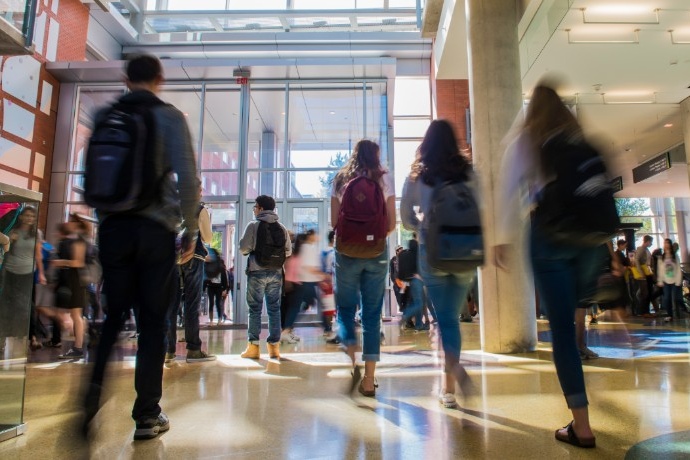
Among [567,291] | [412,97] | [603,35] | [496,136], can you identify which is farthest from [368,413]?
[412,97]

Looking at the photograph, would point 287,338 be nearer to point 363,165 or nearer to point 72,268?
point 72,268

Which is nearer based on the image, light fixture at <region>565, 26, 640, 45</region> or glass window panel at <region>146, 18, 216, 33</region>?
light fixture at <region>565, 26, 640, 45</region>

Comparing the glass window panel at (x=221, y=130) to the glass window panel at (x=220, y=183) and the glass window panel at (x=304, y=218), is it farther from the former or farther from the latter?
the glass window panel at (x=304, y=218)

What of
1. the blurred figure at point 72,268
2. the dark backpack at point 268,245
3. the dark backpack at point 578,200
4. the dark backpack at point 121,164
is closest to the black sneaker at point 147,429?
the dark backpack at point 121,164

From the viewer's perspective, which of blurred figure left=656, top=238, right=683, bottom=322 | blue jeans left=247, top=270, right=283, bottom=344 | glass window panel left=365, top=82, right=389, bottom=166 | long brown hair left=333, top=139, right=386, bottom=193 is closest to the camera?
long brown hair left=333, top=139, right=386, bottom=193

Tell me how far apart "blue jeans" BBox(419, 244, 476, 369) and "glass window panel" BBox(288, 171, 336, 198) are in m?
9.23

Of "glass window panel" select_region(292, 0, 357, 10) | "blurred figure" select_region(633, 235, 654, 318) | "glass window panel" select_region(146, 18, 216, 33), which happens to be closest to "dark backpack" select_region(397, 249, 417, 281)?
"blurred figure" select_region(633, 235, 654, 318)

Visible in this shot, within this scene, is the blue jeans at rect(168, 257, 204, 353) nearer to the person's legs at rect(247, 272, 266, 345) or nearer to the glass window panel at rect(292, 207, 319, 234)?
the person's legs at rect(247, 272, 266, 345)

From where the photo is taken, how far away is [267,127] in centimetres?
1248

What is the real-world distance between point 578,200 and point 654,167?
14241mm

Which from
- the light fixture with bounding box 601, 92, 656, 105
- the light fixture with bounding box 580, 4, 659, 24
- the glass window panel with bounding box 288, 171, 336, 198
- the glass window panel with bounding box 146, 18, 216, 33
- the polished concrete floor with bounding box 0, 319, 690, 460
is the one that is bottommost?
the polished concrete floor with bounding box 0, 319, 690, 460

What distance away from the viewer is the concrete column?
4.93 m

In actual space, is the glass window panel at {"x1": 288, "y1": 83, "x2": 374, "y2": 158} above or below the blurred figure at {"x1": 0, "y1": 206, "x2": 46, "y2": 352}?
above

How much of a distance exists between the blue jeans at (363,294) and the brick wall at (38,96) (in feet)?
35.7
